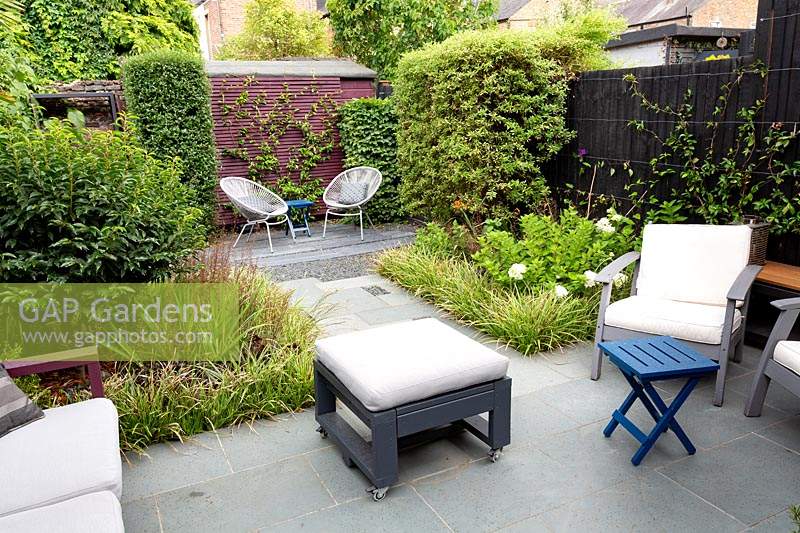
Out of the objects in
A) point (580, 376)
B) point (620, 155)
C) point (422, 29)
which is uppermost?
point (422, 29)

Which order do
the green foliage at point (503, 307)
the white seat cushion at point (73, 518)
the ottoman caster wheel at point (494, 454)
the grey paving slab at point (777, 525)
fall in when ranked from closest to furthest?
the white seat cushion at point (73, 518) → the grey paving slab at point (777, 525) → the ottoman caster wheel at point (494, 454) → the green foliage at point (503, 307)

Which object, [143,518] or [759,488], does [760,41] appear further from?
[143,518]

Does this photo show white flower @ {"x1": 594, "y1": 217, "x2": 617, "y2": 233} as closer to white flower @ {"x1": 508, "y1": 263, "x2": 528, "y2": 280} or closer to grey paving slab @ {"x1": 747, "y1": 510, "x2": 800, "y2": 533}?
white flower @ {"x1": 508, "y1": 263, "x2": 528, "y2": 280}

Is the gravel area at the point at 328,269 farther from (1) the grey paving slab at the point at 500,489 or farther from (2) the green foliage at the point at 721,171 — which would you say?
(1) the grey paving slab at the point at 500,489

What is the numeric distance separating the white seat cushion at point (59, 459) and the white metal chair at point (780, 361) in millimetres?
2939

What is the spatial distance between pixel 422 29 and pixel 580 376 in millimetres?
11546

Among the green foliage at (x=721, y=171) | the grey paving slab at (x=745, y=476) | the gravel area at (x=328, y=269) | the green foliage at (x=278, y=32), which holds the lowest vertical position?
the gravel area at (x=328, y=269)

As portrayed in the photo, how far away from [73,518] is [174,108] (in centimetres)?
673

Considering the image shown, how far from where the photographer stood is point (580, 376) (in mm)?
3713

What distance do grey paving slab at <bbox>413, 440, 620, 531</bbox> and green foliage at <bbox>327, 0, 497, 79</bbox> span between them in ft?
39.2

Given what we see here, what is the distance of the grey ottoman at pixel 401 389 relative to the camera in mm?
2480

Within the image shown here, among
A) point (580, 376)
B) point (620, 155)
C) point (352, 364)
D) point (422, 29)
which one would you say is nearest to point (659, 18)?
point (422, 29)

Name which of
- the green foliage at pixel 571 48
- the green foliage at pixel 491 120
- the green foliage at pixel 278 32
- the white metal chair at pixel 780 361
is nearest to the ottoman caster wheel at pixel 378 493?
the white metal chair at pixel 780 361

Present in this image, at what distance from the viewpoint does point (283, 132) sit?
8945mm
